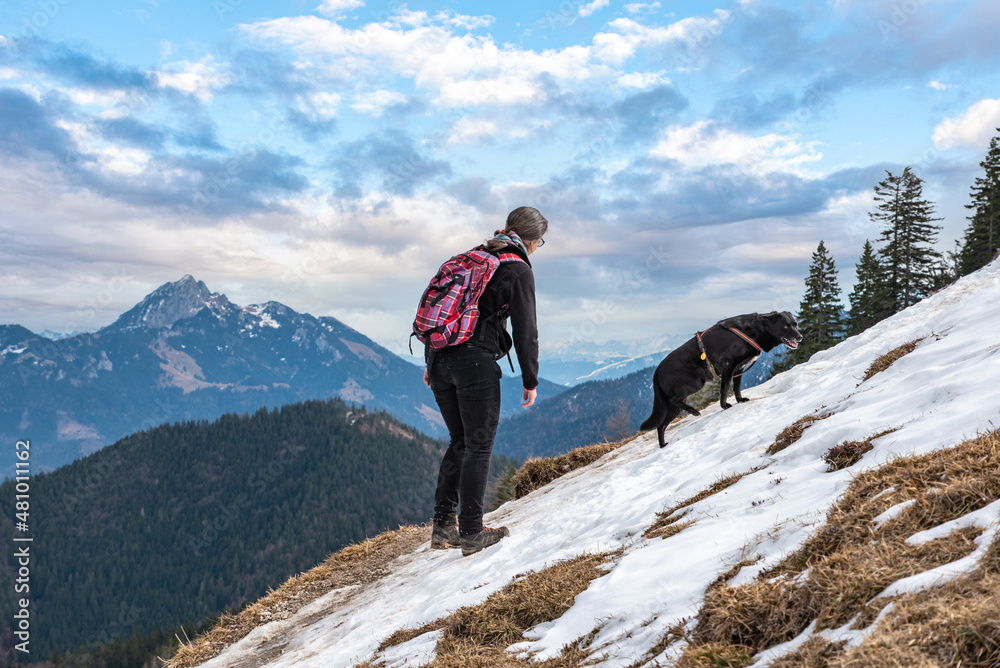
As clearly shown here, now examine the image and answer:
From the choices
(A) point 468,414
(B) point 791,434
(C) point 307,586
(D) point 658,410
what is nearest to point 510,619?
(A) point 468,414

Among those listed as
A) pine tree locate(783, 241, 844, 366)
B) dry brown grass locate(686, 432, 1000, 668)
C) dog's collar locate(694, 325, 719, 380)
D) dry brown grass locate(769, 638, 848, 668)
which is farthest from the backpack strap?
pine tree locate(783, 241, 844, 366)

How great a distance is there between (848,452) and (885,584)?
250 centimetres

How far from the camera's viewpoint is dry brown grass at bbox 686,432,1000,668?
2.36 m

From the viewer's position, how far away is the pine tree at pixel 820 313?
54.6 metres

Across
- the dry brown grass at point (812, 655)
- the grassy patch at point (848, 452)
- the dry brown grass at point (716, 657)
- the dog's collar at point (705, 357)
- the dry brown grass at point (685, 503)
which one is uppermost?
the dog's collar at point (705, 357)

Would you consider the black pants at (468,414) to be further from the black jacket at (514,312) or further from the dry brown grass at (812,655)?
the dry brown grass at (812,655)

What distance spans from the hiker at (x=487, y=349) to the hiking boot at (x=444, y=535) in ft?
3.35

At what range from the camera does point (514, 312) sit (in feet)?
21.0

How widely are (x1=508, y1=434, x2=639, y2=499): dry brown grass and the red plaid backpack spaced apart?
6626 mm

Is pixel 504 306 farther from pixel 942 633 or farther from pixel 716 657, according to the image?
pixel 942 633

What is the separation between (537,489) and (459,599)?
5.95 meters

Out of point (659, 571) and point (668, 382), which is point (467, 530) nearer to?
point (659, 571)

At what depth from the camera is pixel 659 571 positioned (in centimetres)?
430

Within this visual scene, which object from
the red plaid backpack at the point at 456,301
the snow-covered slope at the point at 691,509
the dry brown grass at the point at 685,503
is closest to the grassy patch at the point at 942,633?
the snow-covered slope at the point at 691,509
